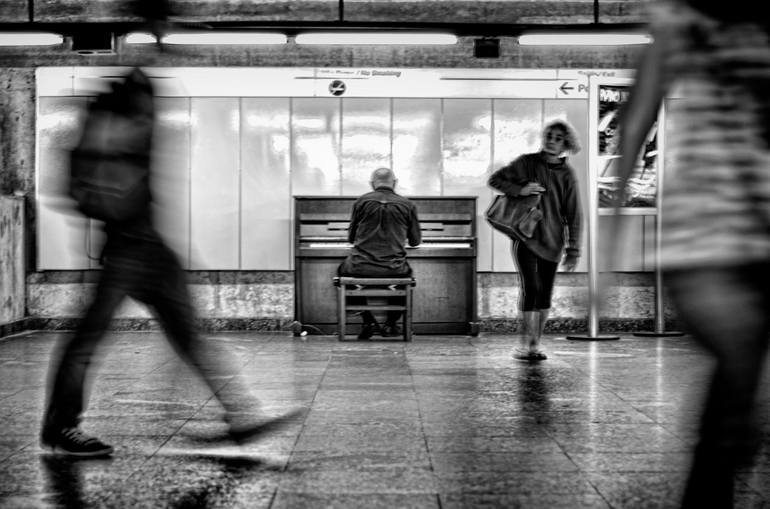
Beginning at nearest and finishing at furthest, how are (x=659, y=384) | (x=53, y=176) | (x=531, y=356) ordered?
1. (x=659, y=384)
2. (x=531, y=356)
3. (x=53, y=176)

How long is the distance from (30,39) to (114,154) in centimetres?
752

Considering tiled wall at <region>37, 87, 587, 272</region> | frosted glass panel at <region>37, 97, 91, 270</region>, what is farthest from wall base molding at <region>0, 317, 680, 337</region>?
frosted glass panel at <region>37, 97, 91, 270</region>

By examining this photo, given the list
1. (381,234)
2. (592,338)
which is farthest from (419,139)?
(592,338)

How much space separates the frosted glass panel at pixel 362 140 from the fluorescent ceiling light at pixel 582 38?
5.79 feet

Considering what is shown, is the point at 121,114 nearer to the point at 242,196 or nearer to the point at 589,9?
the point at 242,196

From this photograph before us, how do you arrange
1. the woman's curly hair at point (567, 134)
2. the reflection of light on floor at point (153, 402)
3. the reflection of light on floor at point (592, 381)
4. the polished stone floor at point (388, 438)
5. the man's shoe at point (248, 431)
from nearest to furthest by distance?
the polished stone floor at point (388, 438) → the man's shoe at point (248, 431) → the reflection of light on floor at point (592, 381) → the reflection of light on floor at point (153, 402) → the woman's curly hair at point (567, 134)

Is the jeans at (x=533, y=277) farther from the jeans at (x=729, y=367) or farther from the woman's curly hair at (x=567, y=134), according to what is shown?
the jeans at (x=729, y=367)

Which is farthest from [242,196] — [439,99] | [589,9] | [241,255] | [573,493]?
[573,493]

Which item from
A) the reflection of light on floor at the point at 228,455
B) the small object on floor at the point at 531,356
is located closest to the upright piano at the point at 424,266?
the small object on floor at the point at 531,356

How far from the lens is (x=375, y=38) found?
10.2m

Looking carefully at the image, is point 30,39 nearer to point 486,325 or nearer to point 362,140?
point 362,140

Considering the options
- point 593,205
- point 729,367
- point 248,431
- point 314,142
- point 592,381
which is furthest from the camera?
point 314,142

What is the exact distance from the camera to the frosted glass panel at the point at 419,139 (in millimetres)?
10992

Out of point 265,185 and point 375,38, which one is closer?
point 375,38
